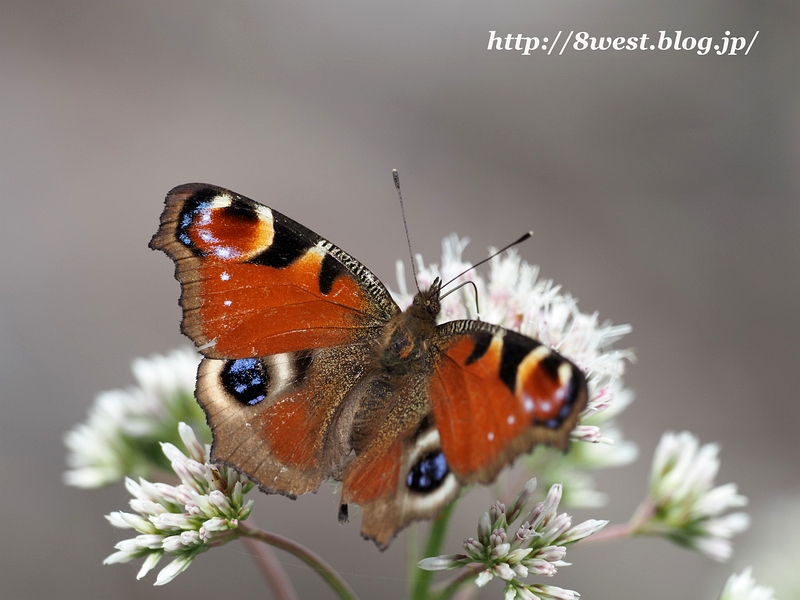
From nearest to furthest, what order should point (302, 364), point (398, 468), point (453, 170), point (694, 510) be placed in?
point (398, 468) → point (302, 364) → point (694, 510) → point (453, 170)

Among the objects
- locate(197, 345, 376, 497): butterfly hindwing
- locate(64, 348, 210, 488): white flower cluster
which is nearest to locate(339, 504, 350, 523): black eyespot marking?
locate(197, 345, 376, 497): butterfly hindwing

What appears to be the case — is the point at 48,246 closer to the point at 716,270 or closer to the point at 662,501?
the point at 662,501

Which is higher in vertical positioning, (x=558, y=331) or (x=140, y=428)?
(x=558, y=331)

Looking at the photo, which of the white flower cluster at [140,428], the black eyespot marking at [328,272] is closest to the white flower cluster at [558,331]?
the black eyespot marking at [328,272]

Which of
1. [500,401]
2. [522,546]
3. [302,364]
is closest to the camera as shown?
[500,401]

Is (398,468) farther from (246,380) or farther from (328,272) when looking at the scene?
(328,272)

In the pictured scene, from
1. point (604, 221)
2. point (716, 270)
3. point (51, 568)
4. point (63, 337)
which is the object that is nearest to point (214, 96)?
point (63, 337)

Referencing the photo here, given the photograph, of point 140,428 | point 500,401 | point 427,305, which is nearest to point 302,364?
point 427,305
